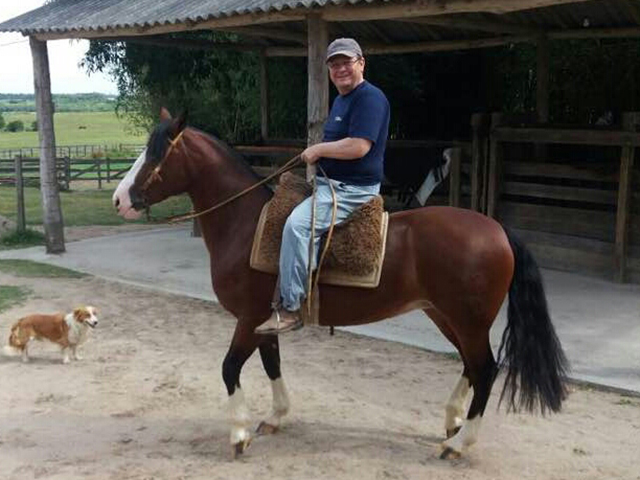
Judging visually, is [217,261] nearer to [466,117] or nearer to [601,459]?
[601,459]

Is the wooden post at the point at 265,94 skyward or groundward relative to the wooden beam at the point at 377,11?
groundward

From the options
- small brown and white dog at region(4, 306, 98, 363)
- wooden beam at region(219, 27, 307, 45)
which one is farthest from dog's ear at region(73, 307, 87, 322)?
wooden beam at region(219, 27, 307, 45)

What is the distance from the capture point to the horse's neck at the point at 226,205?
4.18m

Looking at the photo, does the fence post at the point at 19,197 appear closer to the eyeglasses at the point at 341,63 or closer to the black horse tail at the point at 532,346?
the eyeglasses at the point at 341,63

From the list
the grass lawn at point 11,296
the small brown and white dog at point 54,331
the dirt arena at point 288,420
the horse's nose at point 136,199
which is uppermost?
the horse's nose at point 136,199

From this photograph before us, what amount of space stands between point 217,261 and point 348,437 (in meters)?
1.29

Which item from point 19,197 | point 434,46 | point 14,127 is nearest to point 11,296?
point 19,197

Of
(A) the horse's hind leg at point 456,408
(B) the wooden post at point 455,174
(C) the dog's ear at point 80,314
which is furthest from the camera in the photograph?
(B) the wooden post at point 455,174

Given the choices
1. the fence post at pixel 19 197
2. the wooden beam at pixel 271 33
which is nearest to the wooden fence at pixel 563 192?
the wooden beam at pixel 271 33

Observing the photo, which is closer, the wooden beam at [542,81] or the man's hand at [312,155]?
the man's hand at [312,155]

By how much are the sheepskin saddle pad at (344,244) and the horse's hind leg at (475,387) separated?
2.15ft

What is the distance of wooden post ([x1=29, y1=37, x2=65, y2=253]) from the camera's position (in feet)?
33.5

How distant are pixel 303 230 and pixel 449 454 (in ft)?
4.82

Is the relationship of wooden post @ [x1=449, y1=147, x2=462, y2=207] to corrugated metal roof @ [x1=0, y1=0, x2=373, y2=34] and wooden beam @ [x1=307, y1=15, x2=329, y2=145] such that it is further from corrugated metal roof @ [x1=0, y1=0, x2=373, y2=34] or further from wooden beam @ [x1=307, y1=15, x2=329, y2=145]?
corrugated metal roof @ [x1=0, y1=0, x2=373, y2=34]
